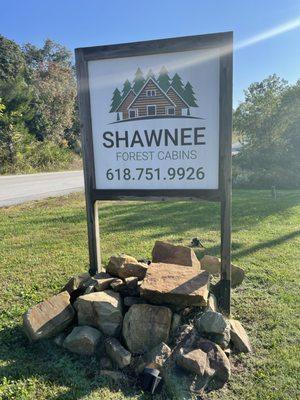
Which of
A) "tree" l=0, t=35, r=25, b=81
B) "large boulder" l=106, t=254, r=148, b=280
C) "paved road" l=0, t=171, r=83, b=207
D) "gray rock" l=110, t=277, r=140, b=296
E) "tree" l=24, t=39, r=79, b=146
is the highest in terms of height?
"tree" l=0, t=35, r=25, b=81

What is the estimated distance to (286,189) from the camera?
13203 mm

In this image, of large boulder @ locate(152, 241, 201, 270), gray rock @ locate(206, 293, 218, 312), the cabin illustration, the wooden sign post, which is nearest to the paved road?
the wooden sign post

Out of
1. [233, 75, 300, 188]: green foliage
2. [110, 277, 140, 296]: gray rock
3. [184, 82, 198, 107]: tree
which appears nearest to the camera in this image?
[110, 277, 140, 296]: gray rock

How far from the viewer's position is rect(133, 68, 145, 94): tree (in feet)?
11.8

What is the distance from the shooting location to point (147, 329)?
9.82ft

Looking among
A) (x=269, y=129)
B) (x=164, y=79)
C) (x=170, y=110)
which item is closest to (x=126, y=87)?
(x=164, y=79)

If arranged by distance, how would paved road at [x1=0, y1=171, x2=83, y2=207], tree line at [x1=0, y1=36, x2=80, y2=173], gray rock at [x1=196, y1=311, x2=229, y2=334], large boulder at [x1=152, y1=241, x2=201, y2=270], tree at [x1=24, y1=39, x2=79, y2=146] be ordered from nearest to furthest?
gray rock at [x1=196, y1=311, x2=229, y2=334], large boulder at [x1=152, y1=241, x2=201, y2=270], paved road at [x1=0, y1=171, x2=83, y2=207], tree line at [x1=0, y1=36, x2=80, y2=173], tree at [x1=24, y1=39, x2=79, y2=146]

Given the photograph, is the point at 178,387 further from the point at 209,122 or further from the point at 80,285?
the point at 209,122

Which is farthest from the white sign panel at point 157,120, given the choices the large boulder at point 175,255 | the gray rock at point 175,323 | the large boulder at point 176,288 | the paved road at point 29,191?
the paved road at point 29,191

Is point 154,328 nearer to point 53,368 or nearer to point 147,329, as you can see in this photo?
point 147,329

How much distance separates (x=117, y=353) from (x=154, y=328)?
36cm

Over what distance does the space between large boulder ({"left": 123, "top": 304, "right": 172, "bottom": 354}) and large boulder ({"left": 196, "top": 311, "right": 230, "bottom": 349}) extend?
0.98 ft

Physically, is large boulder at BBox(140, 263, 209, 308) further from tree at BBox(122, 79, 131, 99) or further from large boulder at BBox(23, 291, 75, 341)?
tree at BBox(122, 79, 131, 99)

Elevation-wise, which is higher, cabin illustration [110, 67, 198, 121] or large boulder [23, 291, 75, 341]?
cabin illustration [110, 67, 198, 121]
